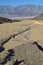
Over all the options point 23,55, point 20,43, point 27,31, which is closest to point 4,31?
point 27,31

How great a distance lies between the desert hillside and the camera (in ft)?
24.6

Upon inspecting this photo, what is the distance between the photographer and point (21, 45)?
8062mm

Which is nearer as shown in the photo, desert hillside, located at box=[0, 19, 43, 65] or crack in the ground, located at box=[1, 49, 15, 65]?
crack in the ground, located at box=[1, 49, 15, 65]

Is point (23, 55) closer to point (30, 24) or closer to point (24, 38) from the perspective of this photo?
point (24, 38)

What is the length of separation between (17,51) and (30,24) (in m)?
3.01

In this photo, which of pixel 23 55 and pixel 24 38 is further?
pixel 24 38

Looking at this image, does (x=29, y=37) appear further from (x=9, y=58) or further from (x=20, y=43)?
(x=9, y=58)

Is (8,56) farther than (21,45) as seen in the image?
No

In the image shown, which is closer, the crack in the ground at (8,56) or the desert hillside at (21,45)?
the crack in the ground at (8,56)

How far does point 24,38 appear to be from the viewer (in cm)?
891

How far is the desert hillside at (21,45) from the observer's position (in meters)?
7.49

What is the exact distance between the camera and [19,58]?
7543 millimetres

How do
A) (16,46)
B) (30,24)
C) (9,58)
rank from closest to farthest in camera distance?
1. (9,58)
2. (16,46)
3. (30,24)

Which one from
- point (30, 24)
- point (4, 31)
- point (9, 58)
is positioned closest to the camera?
point (9, 58)
